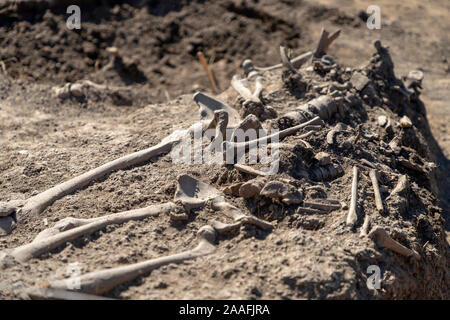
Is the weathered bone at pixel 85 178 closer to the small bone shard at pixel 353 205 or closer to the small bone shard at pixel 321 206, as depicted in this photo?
the small bone shard at pixel 321 206

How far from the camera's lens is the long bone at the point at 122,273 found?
2965mm

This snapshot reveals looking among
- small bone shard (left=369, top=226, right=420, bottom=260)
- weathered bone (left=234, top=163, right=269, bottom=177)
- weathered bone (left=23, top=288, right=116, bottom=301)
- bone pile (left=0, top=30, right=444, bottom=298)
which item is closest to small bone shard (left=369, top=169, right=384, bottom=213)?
bone pile (left=0, top=30, right=444, bottom=298)

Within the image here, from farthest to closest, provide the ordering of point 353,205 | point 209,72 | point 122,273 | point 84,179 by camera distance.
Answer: point 209,72 → point 84,179 → point 353,205 → point 122,273

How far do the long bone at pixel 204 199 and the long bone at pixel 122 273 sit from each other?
31cm

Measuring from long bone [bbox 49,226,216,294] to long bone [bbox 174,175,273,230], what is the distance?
0.31 meters

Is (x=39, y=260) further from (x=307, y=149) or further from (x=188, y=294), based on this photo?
(x=307, y=149)

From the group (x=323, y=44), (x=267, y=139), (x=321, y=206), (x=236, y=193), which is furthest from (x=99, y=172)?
(x=323, y=44)

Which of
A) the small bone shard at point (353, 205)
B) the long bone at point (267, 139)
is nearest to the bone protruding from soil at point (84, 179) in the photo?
A: the long bone at point (267, 139)

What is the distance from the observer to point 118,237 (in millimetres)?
3396

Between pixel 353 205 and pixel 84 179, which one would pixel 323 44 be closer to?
pixel 353 205

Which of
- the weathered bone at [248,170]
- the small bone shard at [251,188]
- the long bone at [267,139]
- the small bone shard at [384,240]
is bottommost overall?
the small bone shard at [384,240]

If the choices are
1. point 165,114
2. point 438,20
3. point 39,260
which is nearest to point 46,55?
point 165,114

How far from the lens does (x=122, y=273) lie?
305cm

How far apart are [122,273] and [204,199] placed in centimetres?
88
